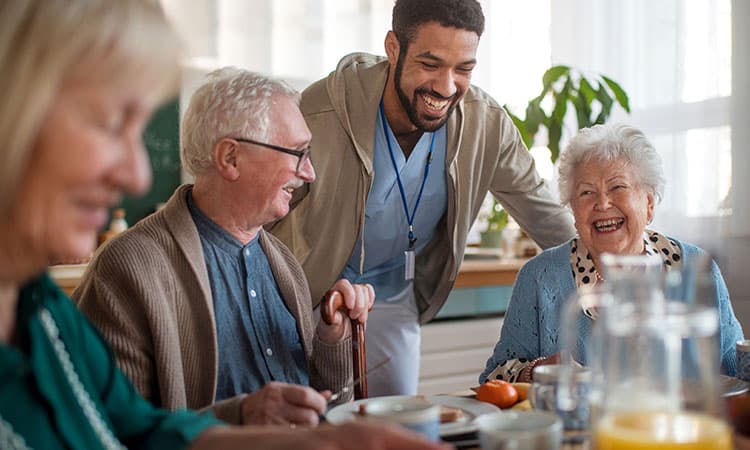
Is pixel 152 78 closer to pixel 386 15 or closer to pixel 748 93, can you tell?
pixel 748 93

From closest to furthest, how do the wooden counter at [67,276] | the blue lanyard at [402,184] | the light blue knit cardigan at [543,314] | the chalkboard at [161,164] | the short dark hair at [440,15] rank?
the light blue knit cardigan at [543,314]
the short dark hair at [440,15]
the blue lanyard at [402,184]
the wooden counter at [67,276]
the chalkboard at [161,164]

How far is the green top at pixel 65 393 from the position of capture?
2.99 feet

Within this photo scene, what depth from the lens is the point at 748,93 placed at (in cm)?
339

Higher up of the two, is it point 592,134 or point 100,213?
point 592,134

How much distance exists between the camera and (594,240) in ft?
6.64

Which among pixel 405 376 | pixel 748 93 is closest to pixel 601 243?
pixel 405 376

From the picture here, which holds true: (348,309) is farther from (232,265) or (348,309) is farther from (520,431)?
(520,431)

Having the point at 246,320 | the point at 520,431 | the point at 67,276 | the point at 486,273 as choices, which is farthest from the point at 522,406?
the point at 486,273

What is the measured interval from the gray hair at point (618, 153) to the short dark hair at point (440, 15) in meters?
0.42

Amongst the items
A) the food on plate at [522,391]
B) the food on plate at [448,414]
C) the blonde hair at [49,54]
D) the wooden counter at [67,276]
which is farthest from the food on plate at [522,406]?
the wooden counter at [67,276]

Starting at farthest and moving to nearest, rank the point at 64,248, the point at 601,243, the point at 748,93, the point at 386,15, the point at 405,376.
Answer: the point at 386,15, the point at 748,93, the point at 405,376, the point at 601,243, the point at 64,248

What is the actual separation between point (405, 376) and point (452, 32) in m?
1.11

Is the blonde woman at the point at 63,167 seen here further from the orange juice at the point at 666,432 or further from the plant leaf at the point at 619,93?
the plant leaf at the point at 619,93

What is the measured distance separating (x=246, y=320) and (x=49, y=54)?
100 centimetres
